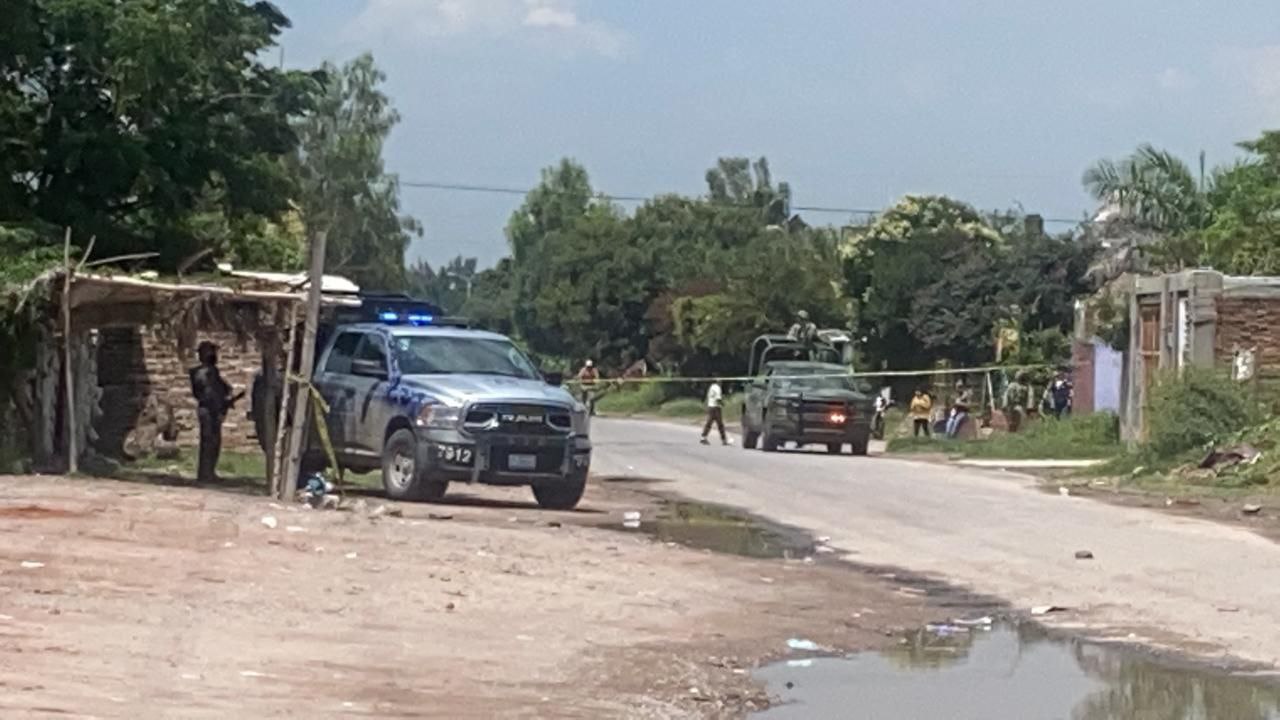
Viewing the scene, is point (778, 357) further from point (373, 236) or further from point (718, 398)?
point (373, 236)

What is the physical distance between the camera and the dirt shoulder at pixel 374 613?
10.2 meters

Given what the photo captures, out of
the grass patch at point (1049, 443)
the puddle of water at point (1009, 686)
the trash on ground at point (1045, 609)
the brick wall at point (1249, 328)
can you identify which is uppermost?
the brick wall at point (1249, 328)

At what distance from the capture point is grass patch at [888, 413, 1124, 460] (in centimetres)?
4191

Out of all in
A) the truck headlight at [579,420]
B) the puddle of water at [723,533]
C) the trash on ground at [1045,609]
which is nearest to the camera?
the trash on ground at [1045,609]

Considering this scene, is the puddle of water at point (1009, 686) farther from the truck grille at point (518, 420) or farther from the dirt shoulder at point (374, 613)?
the truck grille at point (518, 420)

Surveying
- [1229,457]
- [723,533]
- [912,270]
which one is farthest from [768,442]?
[912,270]

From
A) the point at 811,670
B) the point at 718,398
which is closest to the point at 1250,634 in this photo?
the point at 811,670

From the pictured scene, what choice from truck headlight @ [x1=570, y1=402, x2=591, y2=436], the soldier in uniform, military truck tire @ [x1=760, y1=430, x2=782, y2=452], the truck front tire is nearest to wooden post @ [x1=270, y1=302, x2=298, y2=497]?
the soldier in uniform

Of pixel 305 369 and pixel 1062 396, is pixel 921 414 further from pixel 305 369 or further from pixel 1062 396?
pixel 305 369

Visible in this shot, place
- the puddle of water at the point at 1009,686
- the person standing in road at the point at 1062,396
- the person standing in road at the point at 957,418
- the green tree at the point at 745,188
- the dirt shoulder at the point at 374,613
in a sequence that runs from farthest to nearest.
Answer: the green tree at the point at 745,188
the person standing in road at the point at 1062,396
the person standing in road at the point at 957,418
the puddle of water at the point at 1009,686
the dirt shoulder at the point at 374,613

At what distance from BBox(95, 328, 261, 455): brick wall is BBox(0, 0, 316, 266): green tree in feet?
6.61

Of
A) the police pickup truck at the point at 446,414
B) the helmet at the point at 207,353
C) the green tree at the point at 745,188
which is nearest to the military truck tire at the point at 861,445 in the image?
the police pickup truck at the point at 446,414

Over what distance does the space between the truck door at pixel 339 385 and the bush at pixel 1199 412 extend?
45.7 feet

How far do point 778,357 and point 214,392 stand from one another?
129 ft
